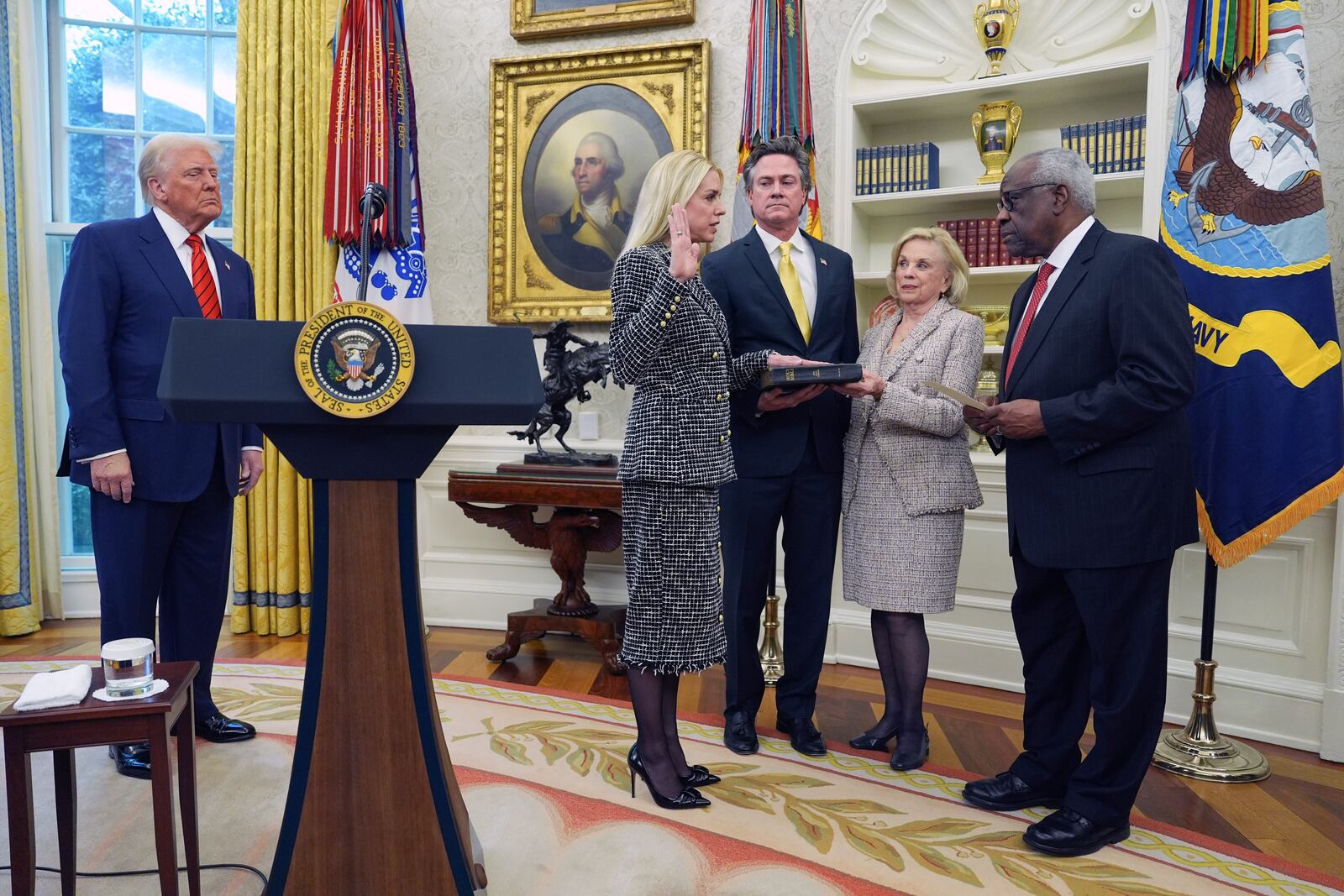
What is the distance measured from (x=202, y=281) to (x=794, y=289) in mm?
1749

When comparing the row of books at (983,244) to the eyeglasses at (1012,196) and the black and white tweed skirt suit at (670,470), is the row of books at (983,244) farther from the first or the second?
the black and white tweed skirt suit at (670,470)

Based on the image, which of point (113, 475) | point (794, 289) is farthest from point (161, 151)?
point (794, 289)

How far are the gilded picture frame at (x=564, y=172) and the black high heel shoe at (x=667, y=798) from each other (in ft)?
7.61

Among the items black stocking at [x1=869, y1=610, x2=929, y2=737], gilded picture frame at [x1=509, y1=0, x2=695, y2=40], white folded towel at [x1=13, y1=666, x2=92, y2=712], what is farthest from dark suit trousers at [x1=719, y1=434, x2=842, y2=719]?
gilded picture frame at [x1=509, y1=0, x2=695, y2=40]

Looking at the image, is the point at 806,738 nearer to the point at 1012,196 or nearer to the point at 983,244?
the point at 1012,196

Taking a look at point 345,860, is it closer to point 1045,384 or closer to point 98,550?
point 98,550

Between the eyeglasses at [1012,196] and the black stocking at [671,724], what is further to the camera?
the black stocking at [671,724]

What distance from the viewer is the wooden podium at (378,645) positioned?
1532 millimetres

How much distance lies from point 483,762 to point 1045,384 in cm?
187

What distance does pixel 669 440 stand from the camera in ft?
7.11

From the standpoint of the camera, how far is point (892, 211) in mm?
3902

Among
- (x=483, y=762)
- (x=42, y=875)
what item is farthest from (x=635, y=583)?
(x=42, y=875)

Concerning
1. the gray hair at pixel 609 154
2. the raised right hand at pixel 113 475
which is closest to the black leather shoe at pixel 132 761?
the raised right hand at pixel 113 475

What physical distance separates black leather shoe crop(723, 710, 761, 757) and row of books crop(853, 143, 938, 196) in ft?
7.26
